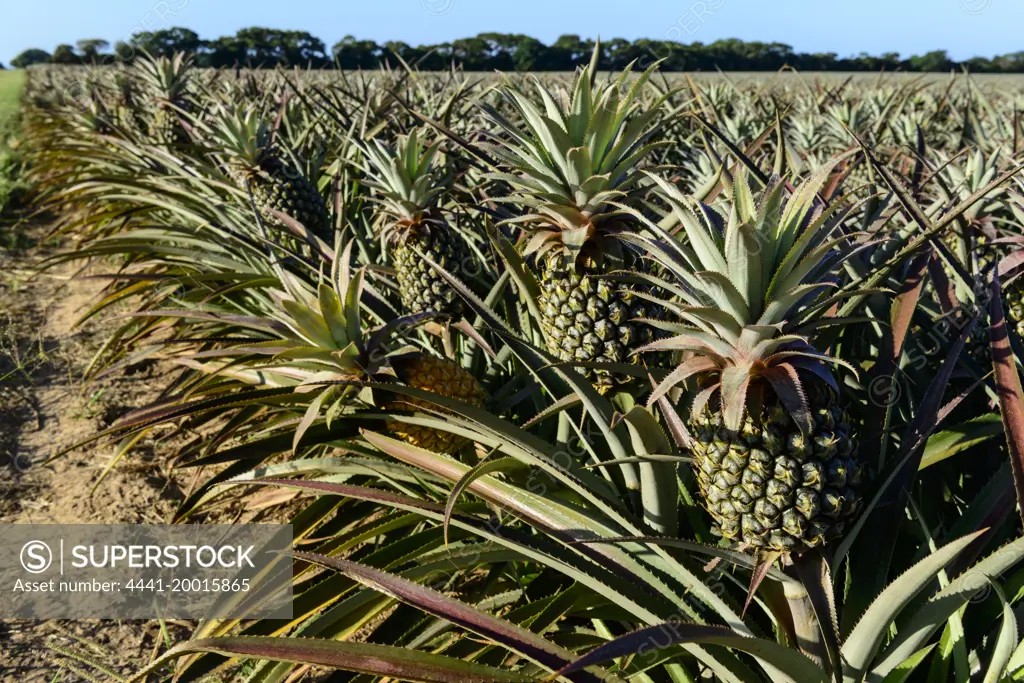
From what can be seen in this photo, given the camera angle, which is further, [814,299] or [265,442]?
[265,442]

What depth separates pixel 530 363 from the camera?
5.55 ft

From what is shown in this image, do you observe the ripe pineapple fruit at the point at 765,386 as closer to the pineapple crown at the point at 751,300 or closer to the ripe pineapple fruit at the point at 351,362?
the pineapple crown at the point at 751,300

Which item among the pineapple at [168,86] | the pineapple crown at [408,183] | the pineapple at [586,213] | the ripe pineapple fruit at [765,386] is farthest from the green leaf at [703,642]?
the pineapple at [168,86]

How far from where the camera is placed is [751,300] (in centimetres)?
112

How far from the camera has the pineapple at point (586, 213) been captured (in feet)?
5.38

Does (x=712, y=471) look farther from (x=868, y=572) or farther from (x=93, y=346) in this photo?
(x=93, y=346)

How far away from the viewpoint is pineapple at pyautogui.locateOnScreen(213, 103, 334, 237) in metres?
3.25

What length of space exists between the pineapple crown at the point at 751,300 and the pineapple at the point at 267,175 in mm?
2502

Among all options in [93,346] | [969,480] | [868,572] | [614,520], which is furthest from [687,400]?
[93,346]

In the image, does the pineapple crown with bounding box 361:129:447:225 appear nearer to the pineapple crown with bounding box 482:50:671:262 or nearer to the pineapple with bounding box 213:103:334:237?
the pineapple crown with bounding box 482:50:671:262

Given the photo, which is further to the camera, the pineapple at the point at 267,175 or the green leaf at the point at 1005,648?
the pineapple at the point at 267,175

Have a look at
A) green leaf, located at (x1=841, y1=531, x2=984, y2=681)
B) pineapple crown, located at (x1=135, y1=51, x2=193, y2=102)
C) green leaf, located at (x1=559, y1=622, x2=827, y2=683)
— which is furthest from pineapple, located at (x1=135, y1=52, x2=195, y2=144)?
green leaf, located at (x1=841, y1=531, x2=984, y2=681)

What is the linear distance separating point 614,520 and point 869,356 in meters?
1.11

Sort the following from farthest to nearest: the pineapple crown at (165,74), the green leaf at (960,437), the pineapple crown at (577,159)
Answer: the pineapple crown at (165,74), the pineapple crown at (577,159), the green leaf at (960,437)
